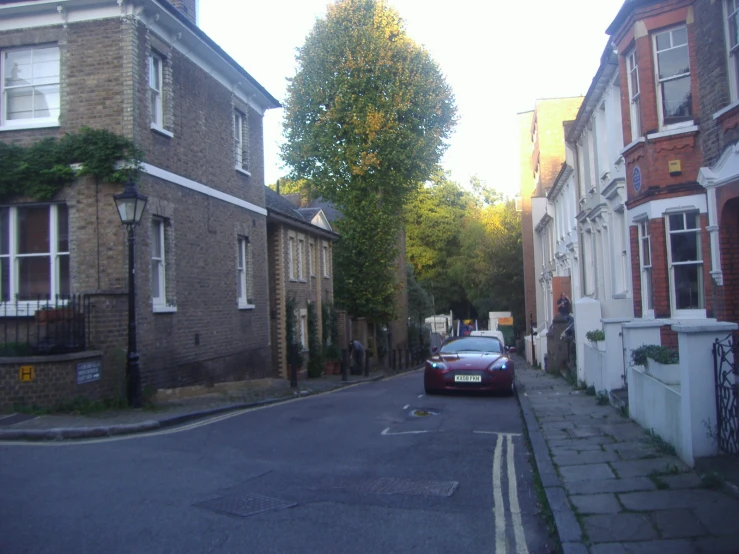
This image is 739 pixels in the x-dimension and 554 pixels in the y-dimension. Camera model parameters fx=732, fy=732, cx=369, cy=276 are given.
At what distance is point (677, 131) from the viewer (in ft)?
42.4

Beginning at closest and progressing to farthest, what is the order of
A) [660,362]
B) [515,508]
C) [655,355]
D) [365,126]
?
1. [515,508]
2. [660,362]
3. [655,355]
4. [365,126]

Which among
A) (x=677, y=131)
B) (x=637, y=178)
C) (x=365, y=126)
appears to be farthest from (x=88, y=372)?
(x=365, y=126)

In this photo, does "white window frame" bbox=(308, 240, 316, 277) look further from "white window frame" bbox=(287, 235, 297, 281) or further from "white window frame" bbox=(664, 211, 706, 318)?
"white window frame" bbox=(664, 211, 706, 318)

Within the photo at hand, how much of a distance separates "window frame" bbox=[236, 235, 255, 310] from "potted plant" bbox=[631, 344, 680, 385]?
12.0m

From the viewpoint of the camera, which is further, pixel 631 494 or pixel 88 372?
pixel 88 372

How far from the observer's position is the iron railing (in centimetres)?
1227

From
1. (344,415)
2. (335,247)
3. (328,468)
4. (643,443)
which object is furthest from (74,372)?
(335,247)

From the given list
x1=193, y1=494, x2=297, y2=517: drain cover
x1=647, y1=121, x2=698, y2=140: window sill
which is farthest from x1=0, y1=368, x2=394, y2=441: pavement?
x1=647, y1=121, x2=698, y2=140: window sill

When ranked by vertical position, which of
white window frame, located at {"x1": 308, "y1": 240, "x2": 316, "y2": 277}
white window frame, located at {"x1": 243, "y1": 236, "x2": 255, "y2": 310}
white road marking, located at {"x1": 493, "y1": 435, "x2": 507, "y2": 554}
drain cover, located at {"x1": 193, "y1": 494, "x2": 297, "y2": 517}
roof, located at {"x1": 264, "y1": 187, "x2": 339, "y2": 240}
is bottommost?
white road marking, located at {"x1": 493, "y1": 435, "x2": 507, "y2": 554}

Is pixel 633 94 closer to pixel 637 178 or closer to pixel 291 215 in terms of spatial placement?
pixel 637 178

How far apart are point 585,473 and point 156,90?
11.7 metres

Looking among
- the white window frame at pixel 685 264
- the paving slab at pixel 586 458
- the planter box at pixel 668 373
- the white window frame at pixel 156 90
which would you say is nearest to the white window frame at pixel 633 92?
the white window frame at pixel 685 264

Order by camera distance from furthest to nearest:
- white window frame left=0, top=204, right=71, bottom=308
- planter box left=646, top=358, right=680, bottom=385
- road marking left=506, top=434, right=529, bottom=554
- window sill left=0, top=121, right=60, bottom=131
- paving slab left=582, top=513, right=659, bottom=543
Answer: window sill left=0, top=121, right=60, bottom=131
white window frame left=0, top=204, right=71, bottom=308
planter box left=646, top=358, right=680, bottom=385
road marking left=506, top=434, right=529, bottom=554
paving slab left=582, top=513, right=659, bottom=543

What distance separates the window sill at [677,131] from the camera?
12.8 meters
